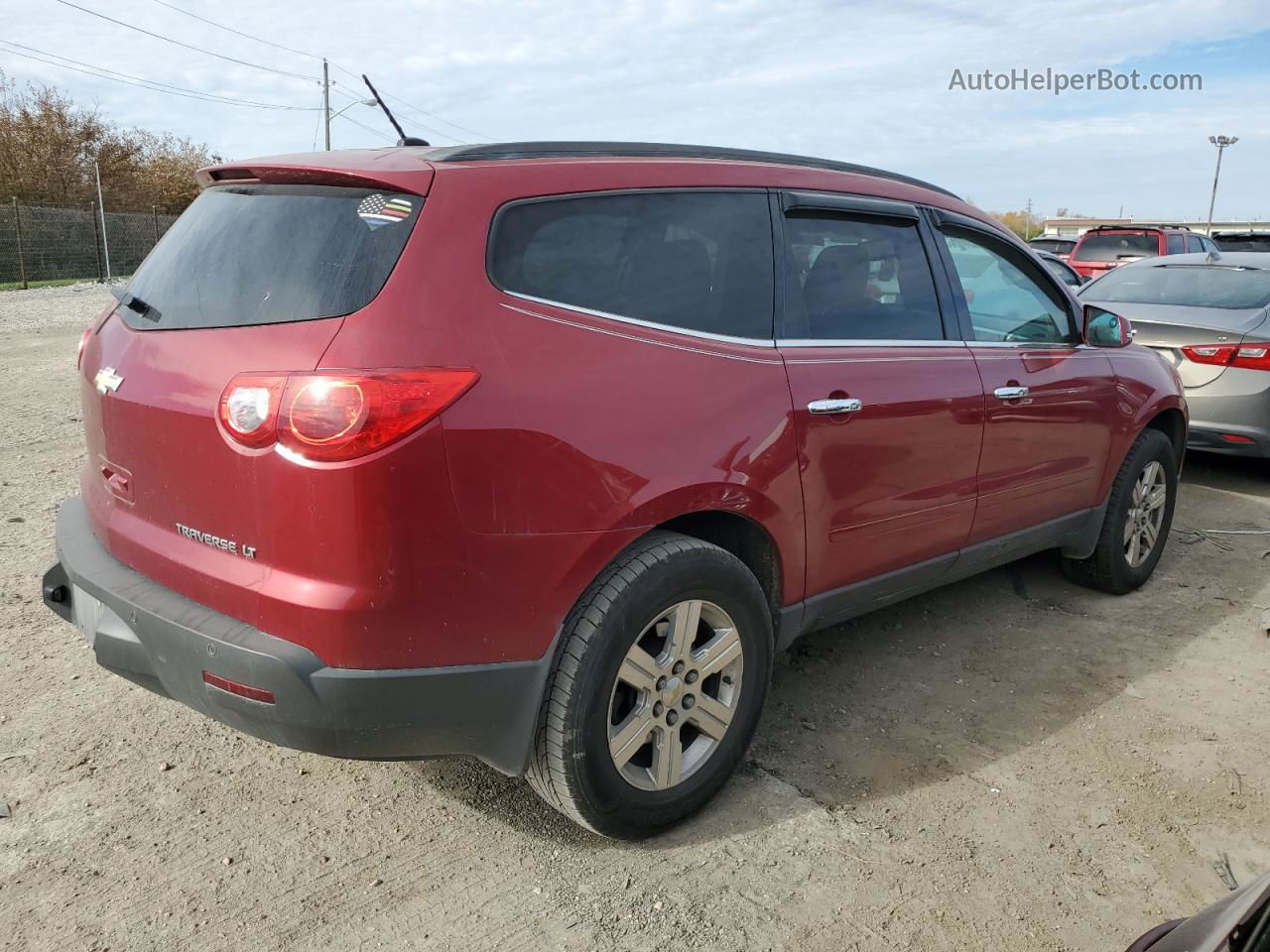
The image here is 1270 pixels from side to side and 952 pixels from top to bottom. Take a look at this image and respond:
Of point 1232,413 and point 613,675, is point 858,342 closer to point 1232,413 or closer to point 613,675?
point 613,675

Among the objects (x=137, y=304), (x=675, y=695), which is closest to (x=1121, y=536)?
(x=675, y=695)

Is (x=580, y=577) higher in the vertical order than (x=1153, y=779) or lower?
higher

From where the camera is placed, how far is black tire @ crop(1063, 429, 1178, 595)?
4.50 metres

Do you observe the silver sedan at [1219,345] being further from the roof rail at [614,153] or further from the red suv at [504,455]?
the red suv at [504,455]

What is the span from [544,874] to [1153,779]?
1894 millimetres

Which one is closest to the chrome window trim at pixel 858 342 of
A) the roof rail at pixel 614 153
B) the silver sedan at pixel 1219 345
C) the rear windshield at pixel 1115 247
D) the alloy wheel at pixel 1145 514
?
the roof rail at pixel 614 153

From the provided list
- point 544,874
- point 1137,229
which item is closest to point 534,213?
point 544,874

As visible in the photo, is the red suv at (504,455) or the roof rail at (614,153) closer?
the red suv at (504,455)

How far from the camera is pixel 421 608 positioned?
2170 mm

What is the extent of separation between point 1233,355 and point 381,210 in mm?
6070

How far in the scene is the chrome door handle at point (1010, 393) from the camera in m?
3.64

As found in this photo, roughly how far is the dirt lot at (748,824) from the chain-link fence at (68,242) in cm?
2078

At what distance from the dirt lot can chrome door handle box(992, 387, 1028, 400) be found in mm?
1044

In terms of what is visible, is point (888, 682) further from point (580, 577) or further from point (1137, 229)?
point (1137, 229)
